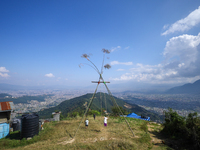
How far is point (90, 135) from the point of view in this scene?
33.7ft

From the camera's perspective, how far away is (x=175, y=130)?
11.4 m

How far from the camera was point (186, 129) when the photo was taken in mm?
9312

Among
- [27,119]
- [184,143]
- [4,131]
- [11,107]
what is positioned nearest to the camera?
[184,143]

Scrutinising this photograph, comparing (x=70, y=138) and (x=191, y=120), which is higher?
(x=191, y=120)

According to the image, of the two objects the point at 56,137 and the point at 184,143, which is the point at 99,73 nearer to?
the point at 56,137

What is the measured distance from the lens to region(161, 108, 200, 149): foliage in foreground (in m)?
8.29

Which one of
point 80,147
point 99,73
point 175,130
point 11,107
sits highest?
point 99,73

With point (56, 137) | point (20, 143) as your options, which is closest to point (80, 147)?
point (56, 137)

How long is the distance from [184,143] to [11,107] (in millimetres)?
19577

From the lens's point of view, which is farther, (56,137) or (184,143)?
(56,137)

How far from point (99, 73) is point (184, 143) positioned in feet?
35.3

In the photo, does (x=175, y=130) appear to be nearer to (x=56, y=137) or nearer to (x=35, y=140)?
(x=56, y=137)

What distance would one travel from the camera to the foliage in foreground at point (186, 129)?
8295 mm

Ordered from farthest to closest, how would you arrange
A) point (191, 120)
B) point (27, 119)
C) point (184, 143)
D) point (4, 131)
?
point (4, 131) < point (27, 119) < point (191, 120) < point (184, 143)
